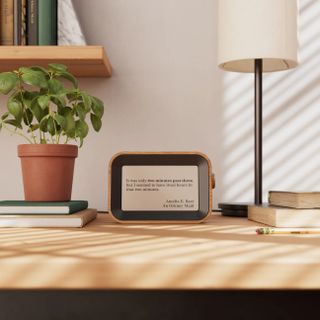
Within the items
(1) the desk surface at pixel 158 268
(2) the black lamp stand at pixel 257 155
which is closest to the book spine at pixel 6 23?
(2) the black lamp stand at pixel 257 155

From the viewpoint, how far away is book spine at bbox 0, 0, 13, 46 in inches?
51.0

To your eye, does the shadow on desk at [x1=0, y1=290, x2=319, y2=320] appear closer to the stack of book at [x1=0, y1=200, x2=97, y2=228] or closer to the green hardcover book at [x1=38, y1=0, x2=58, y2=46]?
the stack of book at [x1=0, y1=200, x2=97, y2=228]

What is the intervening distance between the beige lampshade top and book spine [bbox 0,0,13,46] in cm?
55

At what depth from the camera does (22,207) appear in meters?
1.03

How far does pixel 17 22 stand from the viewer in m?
1.30

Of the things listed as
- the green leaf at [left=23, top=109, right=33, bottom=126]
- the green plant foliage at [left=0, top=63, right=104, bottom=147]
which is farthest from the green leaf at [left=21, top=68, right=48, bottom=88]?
the green leaf at [left=23, top=109, right=33, bottom=126]

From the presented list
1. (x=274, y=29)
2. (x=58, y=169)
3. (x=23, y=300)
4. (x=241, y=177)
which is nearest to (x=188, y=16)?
(x=274, y=29)

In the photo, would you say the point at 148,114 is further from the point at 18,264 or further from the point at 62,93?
the point at 18,264

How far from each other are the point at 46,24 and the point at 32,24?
0.04 meters

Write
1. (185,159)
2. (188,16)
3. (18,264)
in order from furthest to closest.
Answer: (188,16)
(185,159)
(18,264)

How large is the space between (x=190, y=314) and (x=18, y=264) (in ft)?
2.69

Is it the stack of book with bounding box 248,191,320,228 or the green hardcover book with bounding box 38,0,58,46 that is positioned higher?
the green hardcover book with bounding box 38,0,58,46

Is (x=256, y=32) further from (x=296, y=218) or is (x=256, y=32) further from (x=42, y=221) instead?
(x=42, y=221)

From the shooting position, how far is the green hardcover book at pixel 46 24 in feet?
4.21
